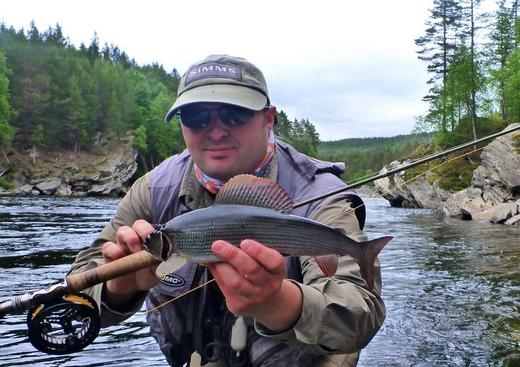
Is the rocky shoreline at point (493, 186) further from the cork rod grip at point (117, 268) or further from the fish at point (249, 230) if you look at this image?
the cork rod grip at point (117, 268)

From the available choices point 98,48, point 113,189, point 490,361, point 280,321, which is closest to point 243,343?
point 280,321

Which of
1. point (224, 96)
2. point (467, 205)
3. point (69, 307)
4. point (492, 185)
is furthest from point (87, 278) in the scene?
point (492, 185)

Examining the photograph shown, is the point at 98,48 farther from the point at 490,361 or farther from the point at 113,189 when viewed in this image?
the point at 490,361

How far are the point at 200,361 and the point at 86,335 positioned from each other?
94 centimetres

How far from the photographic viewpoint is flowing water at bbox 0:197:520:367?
6.95 m

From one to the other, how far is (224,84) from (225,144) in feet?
1.20

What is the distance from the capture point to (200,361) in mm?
3984

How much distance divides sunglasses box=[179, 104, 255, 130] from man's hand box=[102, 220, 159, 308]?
0.84 m

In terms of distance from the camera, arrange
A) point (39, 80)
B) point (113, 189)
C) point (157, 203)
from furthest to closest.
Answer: point (39, 80)
point (113, 189)
point (157, 203)

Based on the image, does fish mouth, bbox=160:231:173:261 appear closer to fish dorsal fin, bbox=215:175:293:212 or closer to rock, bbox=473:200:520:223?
fish dorsal fin, bbox=215:175:293:212

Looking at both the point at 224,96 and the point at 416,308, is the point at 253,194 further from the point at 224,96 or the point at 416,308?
the point at 416,308

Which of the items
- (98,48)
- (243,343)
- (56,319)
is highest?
(98,48)

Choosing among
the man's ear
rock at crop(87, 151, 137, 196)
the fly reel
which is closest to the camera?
the fly reel

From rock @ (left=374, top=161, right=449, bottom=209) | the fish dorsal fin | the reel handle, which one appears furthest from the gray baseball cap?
rock @ (left=374, top=161, right=449, bottom=209)
